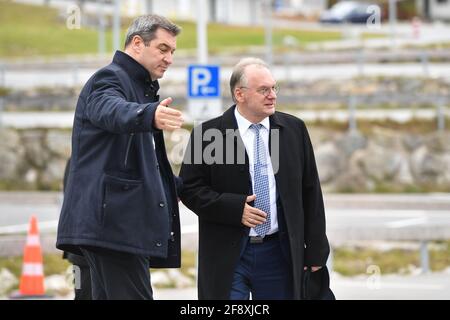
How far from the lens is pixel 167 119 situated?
568cm

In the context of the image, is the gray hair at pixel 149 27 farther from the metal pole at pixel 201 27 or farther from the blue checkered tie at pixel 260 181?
the metal pole at pixel 201 27

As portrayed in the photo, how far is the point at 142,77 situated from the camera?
20.8 feet

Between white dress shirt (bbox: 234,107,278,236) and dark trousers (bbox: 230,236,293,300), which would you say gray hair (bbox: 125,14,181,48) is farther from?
dark trousers (bbox: 230,236,293,300)

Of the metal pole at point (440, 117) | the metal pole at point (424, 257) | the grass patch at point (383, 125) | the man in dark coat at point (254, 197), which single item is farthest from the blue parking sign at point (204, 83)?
the metal pole at point (440, 117)

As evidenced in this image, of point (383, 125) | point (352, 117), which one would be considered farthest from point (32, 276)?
point (383, 125)

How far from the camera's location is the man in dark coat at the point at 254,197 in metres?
6.78

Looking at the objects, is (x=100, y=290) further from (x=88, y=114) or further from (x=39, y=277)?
(x=39, y=277)

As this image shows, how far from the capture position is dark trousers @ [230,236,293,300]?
678 centimetres

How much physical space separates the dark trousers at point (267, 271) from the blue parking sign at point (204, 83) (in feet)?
27.8

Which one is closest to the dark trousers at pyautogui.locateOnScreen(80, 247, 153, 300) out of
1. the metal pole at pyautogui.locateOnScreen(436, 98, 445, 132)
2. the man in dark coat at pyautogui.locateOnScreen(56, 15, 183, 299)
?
the man in dark coat at pyautogui.locateOnScreen(56, 15, 183, 299)

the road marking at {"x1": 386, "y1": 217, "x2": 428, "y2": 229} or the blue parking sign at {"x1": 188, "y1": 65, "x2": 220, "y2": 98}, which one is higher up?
the blue parking sign at {"x1": 188, "y1": 65, "x2": 220, "y2": 98}

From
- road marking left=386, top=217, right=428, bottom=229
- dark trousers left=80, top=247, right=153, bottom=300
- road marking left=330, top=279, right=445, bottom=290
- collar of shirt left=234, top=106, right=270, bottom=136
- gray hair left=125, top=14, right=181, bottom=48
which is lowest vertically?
road marking left=386, top=217, right=428, bottom=229

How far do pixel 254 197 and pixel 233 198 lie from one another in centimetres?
12

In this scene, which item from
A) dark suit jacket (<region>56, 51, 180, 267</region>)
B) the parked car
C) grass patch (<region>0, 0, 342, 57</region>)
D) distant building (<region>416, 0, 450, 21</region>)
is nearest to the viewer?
dark suit jacket (<region>56, 51, 180, 267</region>)
